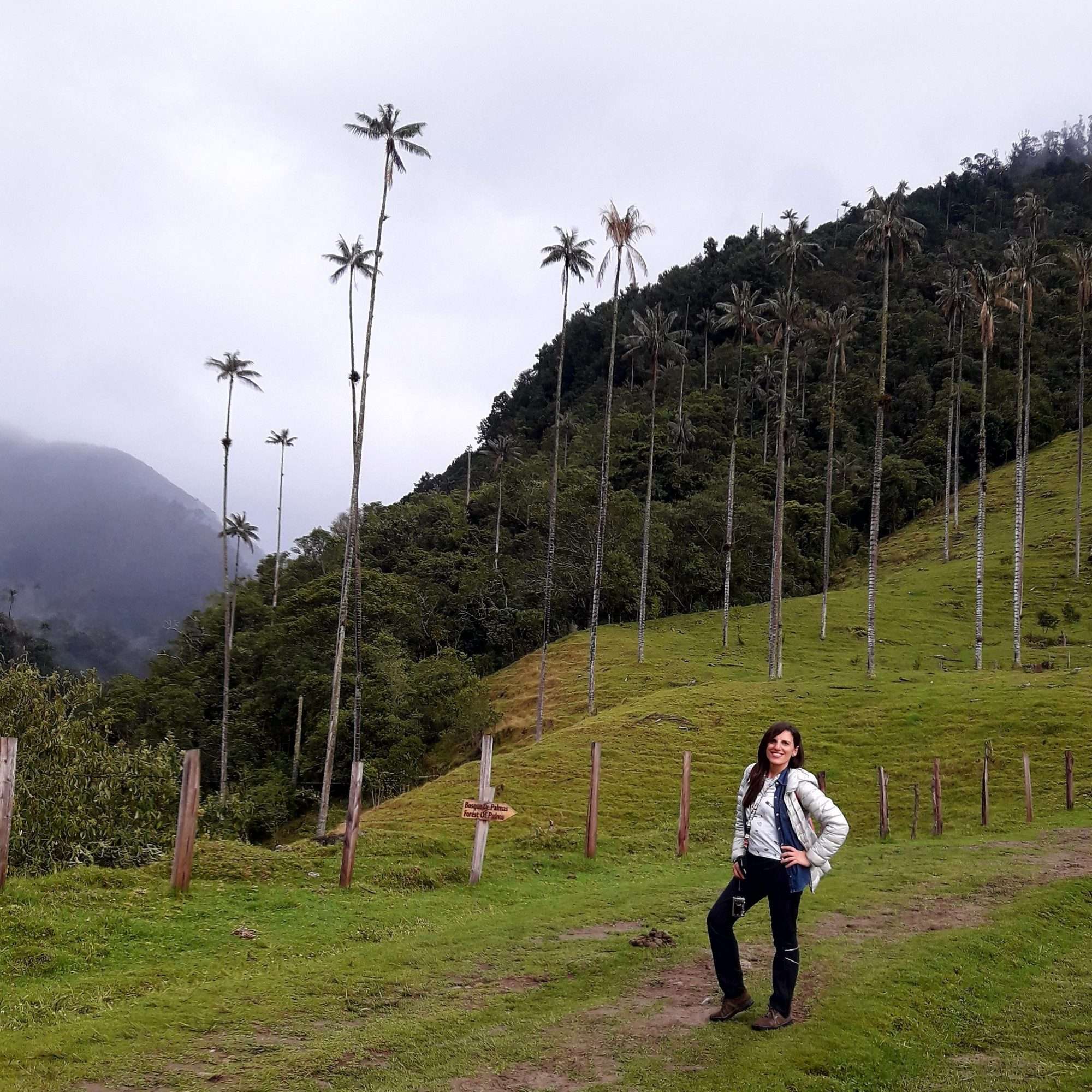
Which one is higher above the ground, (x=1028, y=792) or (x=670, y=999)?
(x=670, y=999)

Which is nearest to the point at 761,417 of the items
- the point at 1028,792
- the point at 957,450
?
the point at 957,450

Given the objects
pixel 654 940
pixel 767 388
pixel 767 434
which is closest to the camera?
pixel 654 940

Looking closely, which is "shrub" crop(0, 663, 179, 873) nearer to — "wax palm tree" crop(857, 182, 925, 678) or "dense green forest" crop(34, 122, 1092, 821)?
"dense green forest" crop(34, 122, 1092, 821)

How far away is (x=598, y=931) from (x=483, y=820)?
4435 millimetres

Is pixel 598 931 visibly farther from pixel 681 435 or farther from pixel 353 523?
pixel 681 435

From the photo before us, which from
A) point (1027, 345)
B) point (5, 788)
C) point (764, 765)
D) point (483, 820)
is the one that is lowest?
point (483, 820)

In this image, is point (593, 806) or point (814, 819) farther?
point (593, 806)

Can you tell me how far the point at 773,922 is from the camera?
22.8ft

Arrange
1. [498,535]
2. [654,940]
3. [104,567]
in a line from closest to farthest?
[654,940] < [498,535] < [104,567]

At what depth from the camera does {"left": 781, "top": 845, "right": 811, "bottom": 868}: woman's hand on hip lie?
691 cm

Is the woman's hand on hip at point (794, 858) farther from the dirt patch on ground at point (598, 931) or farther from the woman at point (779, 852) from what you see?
the dirt patch on ground at point (598, 931)

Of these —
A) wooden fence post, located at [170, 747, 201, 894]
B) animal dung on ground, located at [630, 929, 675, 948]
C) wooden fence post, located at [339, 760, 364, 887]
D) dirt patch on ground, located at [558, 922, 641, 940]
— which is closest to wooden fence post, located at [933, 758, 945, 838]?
dirt patch on ground, located at [558, 922, 641, 940]

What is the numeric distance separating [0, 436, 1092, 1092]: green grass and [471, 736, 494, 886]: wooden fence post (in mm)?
334

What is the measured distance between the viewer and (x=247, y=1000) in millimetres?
8352
